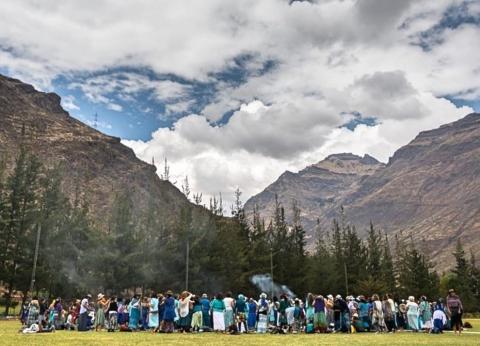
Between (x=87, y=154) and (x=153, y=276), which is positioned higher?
(x=87, y=154)

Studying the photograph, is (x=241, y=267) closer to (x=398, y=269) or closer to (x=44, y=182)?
(x=44, y=182)

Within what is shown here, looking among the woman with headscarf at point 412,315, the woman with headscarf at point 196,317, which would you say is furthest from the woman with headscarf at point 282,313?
the woman with headscarf at point 412,315

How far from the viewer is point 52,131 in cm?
13375

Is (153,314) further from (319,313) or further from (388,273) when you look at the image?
(388,273)

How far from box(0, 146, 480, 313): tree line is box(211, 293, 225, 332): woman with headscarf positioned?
2419 cm

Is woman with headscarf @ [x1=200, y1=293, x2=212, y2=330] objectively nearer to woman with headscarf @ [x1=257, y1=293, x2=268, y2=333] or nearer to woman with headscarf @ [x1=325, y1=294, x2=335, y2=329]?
woman with headscarf @ [x1=257, y1=293, x2=268, y2=333]

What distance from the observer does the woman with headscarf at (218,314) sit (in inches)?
938

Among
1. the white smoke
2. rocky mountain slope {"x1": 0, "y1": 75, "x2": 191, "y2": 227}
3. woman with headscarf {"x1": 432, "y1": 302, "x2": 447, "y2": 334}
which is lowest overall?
woman with headscarf {"x1": 432, "y1": 302, "x2": 447, "y2": 334}

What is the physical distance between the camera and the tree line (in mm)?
46312

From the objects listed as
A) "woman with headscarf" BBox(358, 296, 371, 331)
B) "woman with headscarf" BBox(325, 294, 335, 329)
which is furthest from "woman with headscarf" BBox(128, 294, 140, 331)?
"woman with headscarf" BBox(358, 296, 371, 331)

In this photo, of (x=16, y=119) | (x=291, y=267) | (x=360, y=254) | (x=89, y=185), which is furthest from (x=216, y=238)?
(x=16, y=119)

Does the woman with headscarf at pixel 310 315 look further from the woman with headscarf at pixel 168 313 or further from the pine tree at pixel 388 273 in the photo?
the pine tree at pixel 388 273

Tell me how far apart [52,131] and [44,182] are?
89.2 metres

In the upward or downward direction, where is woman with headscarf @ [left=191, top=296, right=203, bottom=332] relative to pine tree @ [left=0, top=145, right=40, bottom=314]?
downward
